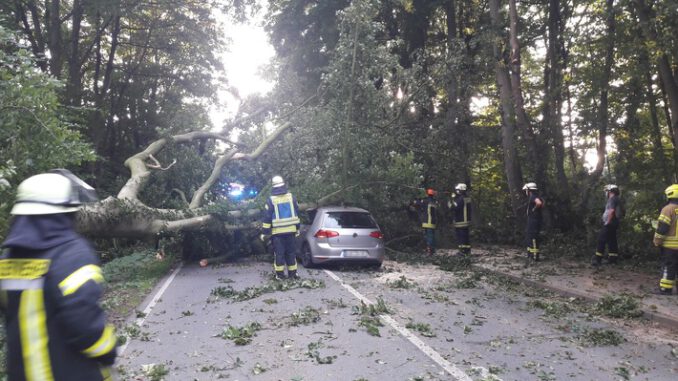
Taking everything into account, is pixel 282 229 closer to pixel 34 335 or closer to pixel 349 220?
pixel 349 220

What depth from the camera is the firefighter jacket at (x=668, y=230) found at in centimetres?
→ 873

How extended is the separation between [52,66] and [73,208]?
17.9 m

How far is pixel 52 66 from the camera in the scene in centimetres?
1775

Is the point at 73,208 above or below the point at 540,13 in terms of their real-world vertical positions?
below

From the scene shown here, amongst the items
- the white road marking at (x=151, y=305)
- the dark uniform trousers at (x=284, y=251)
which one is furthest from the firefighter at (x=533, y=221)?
the white road marking at (x=151, y=305)

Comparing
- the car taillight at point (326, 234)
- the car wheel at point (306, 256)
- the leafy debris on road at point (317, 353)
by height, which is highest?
the car taillight at point (326, 234)

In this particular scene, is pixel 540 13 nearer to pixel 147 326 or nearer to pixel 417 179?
pixel 417 179

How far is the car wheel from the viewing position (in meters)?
12.5

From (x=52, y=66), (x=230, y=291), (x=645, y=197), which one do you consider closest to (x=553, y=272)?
(x=645, y=197)

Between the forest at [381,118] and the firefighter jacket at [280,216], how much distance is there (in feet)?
8.95

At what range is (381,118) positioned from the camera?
16328 mm

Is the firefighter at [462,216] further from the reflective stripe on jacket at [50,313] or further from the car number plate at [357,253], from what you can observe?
the reflective stripe on jacket at [50,313]

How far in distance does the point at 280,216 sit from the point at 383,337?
16.0 ft

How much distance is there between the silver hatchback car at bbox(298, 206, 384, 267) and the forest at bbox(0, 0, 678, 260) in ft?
6.94
